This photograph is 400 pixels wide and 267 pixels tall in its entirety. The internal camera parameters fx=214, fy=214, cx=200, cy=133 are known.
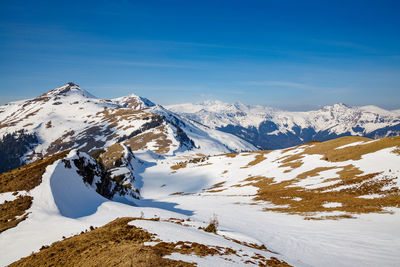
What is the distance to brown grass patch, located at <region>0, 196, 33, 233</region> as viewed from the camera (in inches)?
822

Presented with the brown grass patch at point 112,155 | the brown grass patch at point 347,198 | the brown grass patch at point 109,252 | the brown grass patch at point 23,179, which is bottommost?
the brown grass patch at point 347,198

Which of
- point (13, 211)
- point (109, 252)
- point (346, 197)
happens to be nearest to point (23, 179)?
point (13, 211)

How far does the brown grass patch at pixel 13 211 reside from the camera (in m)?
20.9

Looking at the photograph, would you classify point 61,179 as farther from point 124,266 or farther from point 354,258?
point 354,258

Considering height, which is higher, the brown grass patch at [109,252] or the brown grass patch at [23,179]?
the brown grass patch at [23,179]

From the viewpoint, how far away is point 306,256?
52.7 ft

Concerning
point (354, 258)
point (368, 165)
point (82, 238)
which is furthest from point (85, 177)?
point (368, 165)

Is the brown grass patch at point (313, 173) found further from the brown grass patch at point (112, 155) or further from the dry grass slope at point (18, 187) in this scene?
the brown grass patch at point (112, 155)

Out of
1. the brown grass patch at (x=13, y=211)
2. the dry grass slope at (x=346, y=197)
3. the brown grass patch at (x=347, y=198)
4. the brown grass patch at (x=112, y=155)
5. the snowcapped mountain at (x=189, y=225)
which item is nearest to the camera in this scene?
the snowcapped mountain at (x=189, y=225)

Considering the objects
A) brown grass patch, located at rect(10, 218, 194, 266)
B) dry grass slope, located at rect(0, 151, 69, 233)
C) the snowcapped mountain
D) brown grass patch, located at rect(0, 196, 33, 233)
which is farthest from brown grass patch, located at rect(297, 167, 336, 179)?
brown grass patch, located at rect(0, 196, 33, 233)

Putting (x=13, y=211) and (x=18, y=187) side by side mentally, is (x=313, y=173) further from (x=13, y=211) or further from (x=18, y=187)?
(x=18, y=187)

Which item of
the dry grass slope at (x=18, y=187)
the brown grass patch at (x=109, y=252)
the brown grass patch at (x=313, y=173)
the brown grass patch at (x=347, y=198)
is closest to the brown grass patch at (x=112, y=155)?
the dry grass slope at (x=18, y=187)

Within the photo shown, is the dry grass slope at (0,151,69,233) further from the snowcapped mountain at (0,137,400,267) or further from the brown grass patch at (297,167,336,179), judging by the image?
the brown grass patch at (297,167,336,179)

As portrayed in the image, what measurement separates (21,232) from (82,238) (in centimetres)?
992
